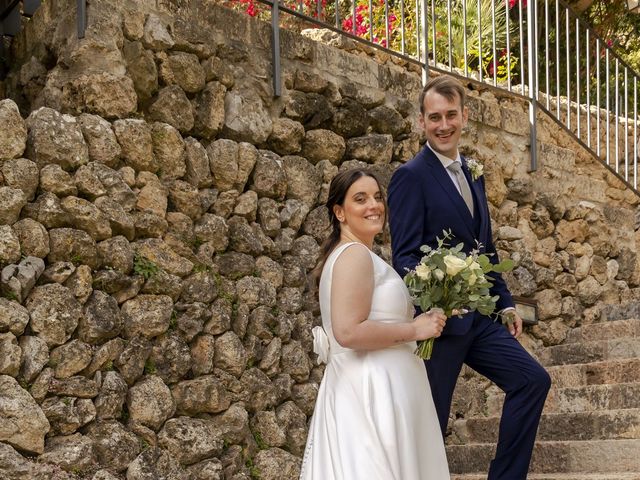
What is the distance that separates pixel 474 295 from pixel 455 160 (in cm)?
90

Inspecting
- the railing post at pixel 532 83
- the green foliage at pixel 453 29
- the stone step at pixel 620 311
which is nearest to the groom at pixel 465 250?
the railing post at pixel 532 83

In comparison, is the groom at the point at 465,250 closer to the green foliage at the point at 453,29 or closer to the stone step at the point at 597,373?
→ the stone step at the point at 597,373

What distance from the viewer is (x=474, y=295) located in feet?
11.1

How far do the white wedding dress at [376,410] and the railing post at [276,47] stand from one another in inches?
108

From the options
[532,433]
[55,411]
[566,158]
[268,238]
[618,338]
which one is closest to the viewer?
[532,433]

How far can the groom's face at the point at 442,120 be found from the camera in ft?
13.2

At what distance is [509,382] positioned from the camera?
12.9 feet

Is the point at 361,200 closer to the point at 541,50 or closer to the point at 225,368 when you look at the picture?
the point at 225,368

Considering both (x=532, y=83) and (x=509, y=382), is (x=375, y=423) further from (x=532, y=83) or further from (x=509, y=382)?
(x=532, y=83)

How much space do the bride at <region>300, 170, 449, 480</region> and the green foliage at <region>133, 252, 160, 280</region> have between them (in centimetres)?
177

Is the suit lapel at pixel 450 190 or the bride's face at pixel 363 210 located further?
the suit lapel at pixel 450 190

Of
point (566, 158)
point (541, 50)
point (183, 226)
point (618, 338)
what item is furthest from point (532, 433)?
point (541, 50)

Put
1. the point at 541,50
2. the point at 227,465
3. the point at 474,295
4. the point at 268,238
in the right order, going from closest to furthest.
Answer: the point at 474,295, the point at 227,465, the point at 268,238, the point at 541,50

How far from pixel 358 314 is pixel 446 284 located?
0.38 metres
